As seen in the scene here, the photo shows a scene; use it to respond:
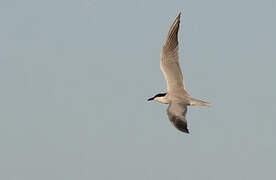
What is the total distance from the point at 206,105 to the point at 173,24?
441 cm

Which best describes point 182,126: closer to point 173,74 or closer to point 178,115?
point 178,115

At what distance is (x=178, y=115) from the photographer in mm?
37438

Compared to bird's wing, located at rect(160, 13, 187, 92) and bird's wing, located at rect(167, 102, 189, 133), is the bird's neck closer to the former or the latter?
bird's wing, located at rect(160, 13, 187, 92)

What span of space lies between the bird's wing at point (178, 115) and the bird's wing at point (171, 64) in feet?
4.99

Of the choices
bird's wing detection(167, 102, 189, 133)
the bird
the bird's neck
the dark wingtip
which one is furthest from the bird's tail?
the dark wingtip

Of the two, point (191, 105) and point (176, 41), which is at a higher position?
point (176, 41)

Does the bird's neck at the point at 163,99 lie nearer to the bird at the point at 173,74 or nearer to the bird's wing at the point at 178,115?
the bird at the point at 173,74

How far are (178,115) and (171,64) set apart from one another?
342 centimetres

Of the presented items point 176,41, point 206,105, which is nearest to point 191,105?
point 206,105

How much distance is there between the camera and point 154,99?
41.4 meters

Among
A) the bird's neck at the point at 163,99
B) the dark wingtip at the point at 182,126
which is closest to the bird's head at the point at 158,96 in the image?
the bird's neck at the point at 163,99

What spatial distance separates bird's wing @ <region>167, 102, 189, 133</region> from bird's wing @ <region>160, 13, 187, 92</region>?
4.99ft

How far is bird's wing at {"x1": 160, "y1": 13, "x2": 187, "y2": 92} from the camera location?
39594mm

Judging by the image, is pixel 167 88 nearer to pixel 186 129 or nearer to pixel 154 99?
pixel 154 99
